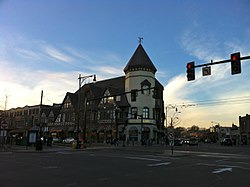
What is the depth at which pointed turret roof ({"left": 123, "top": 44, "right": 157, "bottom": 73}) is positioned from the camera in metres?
66.4

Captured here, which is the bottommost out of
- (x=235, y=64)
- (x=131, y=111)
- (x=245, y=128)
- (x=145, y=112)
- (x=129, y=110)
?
(x=245, y=128)

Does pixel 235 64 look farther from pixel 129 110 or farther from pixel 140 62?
pixel 140 62

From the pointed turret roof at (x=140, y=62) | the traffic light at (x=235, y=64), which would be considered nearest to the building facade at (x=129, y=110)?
the pointed turret roof at (x=140, y=62)

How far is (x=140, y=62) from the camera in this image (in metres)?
66.8

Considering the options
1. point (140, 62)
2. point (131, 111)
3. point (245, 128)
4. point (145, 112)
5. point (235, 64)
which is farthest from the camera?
point (245, 128)

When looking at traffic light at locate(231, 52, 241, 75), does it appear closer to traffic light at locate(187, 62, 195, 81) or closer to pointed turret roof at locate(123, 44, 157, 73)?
traffic light at locate(187, 62, 195, 81)

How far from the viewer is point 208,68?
61.2 ft

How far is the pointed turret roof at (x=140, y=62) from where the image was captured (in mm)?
66438

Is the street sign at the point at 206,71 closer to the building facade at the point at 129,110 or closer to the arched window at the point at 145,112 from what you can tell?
the building facade at the point at 129,110

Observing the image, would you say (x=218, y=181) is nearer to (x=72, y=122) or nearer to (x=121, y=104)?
(x=121, y=104)

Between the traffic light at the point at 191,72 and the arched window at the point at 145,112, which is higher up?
the arched window at the point at 145,112

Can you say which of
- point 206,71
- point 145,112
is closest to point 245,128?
point 145,112

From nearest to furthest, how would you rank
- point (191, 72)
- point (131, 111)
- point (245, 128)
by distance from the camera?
point (191, 72), point (131, 111), point (245, 128)

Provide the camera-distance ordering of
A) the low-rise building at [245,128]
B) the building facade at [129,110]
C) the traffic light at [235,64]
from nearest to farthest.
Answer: the traffic light at [235,64] → the building facade at [129,110] → the low-rise building at [245,128]
